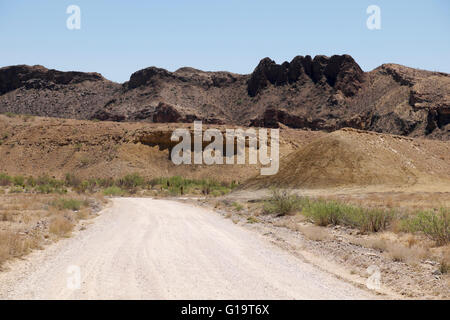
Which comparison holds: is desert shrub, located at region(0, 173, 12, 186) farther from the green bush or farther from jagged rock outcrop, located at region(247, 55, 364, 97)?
jagged rock outcrop, located at region(247, 55, 364, 97)

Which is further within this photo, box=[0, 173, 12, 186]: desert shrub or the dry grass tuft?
box=[0, 173, 12, 186]: desert shrub

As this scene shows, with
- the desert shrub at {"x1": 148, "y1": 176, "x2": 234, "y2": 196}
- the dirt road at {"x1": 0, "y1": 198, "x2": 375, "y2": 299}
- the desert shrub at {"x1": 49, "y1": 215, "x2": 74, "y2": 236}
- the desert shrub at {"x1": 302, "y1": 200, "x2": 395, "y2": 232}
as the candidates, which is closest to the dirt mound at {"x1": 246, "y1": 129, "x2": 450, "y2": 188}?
the desert shrub at {"x1": 148, "y1": 176, "x2": 234, "y2": 196}

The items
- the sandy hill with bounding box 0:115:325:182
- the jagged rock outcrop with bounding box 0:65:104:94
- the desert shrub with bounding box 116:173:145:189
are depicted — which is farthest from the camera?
the jagged rock outcrop with bounding box 0:65:104:94

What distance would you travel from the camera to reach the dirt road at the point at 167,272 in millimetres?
6438

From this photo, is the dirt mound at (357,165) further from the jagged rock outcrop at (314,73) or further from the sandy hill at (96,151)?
the jagged rock outcrop at (314,73)

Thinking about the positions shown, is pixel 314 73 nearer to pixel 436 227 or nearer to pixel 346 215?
pixel 346 215

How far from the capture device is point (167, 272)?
307 inches

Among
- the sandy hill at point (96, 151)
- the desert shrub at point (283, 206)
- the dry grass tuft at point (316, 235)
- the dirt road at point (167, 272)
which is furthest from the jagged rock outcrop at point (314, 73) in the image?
the dirt road at point (167, 272)

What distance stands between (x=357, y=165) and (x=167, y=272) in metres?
33.1

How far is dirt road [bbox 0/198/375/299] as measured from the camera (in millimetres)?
6438

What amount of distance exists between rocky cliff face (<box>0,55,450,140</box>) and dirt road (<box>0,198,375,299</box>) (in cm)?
7596

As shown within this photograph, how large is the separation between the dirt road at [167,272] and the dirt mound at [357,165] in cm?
2593
